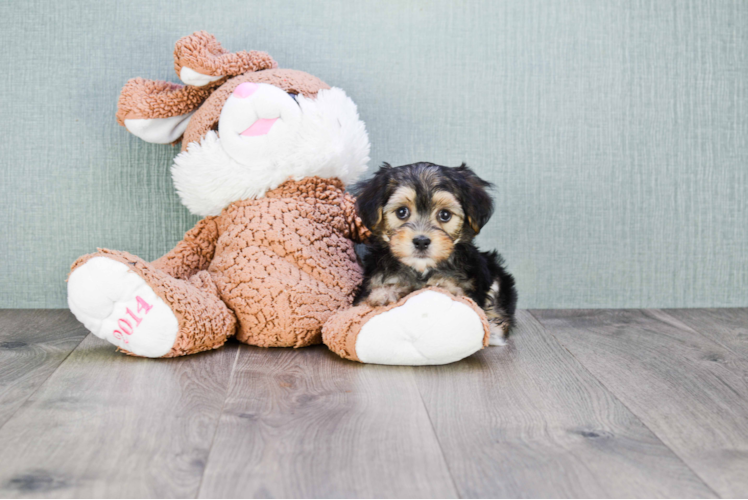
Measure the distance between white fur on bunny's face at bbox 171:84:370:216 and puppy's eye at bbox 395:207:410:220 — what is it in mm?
409

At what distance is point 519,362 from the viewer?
2.10m

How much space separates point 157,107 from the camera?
243 centimetres

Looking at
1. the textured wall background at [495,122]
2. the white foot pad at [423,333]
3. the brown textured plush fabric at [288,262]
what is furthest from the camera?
the textured wall background at [495,122]

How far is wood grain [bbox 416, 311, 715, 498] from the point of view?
4.17 ft

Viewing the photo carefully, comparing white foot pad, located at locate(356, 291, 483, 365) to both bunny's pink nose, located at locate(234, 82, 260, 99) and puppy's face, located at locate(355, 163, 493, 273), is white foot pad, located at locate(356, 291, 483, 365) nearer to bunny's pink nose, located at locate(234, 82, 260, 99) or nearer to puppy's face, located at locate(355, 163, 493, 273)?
puppy's face, located at locate(355, 163, 493, 273)

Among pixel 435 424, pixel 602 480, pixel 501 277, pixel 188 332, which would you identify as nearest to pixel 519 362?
pixel 501 277

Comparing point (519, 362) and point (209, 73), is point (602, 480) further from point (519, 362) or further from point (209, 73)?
point (209, 73)

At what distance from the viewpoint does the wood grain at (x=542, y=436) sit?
1.27 m

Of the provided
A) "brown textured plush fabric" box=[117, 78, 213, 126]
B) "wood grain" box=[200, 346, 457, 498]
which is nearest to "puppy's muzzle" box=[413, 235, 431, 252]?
"wood grain" box=[200, 346, 457, 498]

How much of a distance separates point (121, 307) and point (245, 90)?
831 millimetres

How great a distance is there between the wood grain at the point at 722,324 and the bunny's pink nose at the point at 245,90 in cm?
186

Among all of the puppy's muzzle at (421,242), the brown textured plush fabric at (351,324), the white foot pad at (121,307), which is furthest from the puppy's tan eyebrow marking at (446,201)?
the white foot pad at (121,307)

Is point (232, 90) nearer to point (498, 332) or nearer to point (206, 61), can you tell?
point (206, 61)

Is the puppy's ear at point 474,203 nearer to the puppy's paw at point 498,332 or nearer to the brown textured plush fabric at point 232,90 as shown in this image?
the puppy's paw at point 498,332
